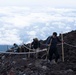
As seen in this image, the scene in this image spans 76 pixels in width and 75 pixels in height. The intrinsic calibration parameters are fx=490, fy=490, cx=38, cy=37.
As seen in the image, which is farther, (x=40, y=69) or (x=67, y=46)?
(x=67, y=46)

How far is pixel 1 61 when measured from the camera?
1449 inches

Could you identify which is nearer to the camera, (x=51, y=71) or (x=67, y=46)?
(x=51, y=71)

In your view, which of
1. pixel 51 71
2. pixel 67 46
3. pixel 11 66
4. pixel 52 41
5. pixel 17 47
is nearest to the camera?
pixel 51 71

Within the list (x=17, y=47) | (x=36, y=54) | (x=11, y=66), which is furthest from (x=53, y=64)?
(x=17, y=47)

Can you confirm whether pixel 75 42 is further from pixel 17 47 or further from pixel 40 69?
pixel 40 69

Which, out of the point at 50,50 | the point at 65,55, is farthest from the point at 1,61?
the point at 50,50

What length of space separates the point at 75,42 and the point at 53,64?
9.10 meters

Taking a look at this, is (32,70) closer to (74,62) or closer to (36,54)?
(74,62)

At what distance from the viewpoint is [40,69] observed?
93.5 ft

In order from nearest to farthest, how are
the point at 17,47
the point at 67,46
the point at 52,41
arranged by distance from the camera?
the point at 52,41 < the point at 67,46 < the point at 17,47

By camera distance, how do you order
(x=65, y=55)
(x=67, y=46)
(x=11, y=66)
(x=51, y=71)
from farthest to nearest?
1. (x=67, y=46)
2. (x=65, y=55)
3. (x=11, y=66)
4. (x=51, y=71)

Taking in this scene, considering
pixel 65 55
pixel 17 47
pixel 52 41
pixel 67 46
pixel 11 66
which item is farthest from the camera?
pixel 17 47

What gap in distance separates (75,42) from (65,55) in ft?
13.7

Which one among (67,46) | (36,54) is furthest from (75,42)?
(36,54)
